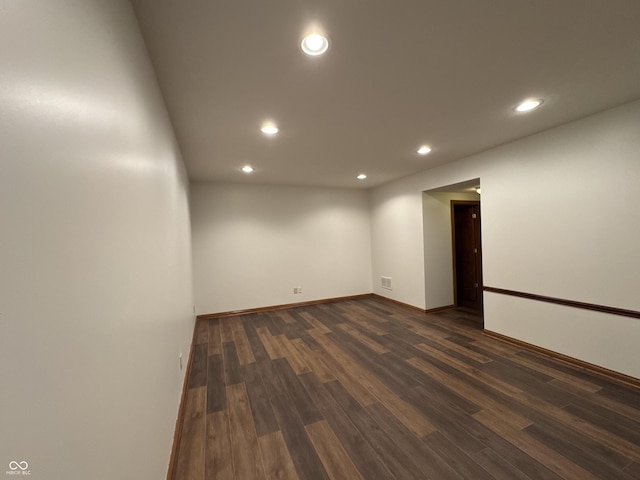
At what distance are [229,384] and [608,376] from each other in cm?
347

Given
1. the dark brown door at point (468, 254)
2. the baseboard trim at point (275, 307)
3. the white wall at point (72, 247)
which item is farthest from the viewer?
the dark brown door at point (468, 254)

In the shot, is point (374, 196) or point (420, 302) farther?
point (374, 196)

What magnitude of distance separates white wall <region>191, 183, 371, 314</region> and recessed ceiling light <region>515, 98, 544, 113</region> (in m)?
3.33

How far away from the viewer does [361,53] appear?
1.37 m

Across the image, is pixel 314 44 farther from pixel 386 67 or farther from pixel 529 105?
pixel 529 105

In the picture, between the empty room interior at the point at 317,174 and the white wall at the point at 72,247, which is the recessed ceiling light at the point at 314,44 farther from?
the white wall at the point at 72,247

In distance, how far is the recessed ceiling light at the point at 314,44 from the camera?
1.26 m

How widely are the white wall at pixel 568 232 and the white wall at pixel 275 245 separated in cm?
234

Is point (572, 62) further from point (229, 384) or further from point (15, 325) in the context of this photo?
point (229, 384)

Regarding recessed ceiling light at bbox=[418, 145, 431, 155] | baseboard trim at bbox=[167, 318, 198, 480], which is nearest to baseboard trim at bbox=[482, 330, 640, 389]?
recessed ceiling light at bbox=[418, 145, 431, 155]

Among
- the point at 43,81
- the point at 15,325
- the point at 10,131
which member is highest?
the point at 43,81

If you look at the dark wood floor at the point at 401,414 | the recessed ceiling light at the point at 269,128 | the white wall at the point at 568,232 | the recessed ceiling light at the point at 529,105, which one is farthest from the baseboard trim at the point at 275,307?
the recessed ceiling light at the point at 529,105

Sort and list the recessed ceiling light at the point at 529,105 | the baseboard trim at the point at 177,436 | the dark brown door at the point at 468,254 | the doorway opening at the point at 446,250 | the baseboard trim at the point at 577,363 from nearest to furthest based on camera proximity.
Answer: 1. the baseboard trim at the point at 177,436
2. the recessed ceiling light at the point at 529,105
3. the baseboard trim at the point at 577,363
4. the doorway opening at the point at 446,250
5. the dark brown door at the point at 468,254

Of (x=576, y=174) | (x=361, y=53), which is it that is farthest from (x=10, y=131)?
(x=576, y=174)
